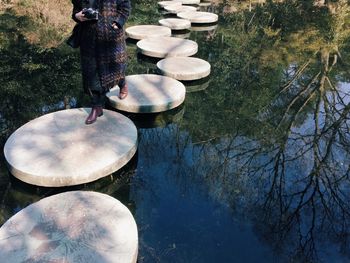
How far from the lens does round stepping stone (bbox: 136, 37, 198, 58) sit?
684 centimetres

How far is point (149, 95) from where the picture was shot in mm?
4957

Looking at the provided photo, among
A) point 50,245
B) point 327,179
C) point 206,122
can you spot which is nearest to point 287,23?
point 206,122

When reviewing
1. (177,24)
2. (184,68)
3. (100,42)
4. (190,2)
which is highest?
(100,42)

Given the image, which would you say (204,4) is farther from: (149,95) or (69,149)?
(69,149)

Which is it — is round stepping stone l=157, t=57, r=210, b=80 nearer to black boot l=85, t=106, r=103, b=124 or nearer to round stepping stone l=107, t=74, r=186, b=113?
round stepping stone l=107, t=74, r=186, b=113

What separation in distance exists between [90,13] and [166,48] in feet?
12.2

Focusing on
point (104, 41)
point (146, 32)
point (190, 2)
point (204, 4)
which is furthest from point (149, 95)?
point (204, 4)

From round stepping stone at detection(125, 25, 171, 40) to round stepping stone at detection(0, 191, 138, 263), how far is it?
18.9ft

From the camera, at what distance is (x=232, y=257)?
2814mm

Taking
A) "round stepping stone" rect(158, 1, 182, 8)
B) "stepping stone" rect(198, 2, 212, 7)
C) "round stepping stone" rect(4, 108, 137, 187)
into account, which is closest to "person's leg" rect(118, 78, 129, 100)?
"round stepping stone" rect(4, 108, 137, 187)

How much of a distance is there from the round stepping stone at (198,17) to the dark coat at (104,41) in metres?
6.16

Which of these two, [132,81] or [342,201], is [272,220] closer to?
[342,201]

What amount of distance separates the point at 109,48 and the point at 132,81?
63.3 inches

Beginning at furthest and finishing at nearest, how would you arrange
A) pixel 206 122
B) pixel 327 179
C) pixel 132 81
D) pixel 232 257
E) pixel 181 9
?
pixel 181 9 < pixel 132 81 < pixel 206 122 < pixel 327 179 < pixel 232 257
